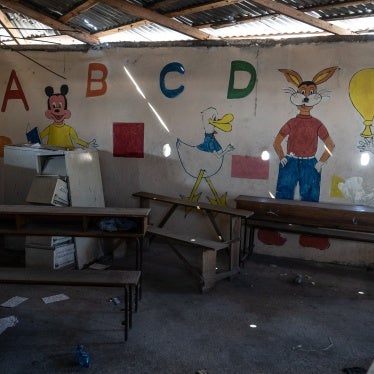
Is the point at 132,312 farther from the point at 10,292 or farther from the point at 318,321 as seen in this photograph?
the point at 318,321

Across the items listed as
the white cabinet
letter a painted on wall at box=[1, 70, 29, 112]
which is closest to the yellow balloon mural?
the white cabinet

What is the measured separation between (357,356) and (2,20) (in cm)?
708

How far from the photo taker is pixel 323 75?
5.02 metres

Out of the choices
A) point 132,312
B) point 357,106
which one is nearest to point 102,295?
point 132,312

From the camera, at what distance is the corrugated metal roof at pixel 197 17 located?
4.94 metres

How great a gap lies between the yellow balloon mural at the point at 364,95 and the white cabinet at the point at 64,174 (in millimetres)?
3575

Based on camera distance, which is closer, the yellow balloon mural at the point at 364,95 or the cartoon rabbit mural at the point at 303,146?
the yellow balloon mural at the point at 364,95

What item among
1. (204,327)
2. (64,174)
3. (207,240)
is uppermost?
(64,174)

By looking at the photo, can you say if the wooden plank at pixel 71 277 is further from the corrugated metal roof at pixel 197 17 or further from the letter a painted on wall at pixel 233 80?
the corrugated metal roof at pixel 197 17

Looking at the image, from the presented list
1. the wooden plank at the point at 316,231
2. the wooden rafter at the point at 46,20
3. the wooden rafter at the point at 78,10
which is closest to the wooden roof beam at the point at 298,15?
the wooden rafter at the point at 78,10

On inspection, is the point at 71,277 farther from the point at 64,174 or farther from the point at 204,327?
the point at 64,174

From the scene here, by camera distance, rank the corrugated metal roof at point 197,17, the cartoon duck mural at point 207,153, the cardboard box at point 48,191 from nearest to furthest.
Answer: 1. the cardboard box at point 48,191
2. the corrugated metal roof at point 197,17
3. the cartoon duck mural at point 207,153

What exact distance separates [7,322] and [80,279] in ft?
2.85

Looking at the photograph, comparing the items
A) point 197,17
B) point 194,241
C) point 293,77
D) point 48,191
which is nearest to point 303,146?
point 293,77
